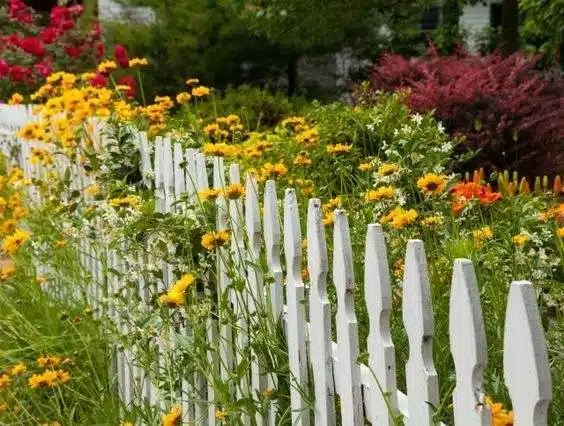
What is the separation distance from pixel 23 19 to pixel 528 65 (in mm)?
6925

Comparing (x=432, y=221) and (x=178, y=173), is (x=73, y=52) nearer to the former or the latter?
(x=178, y=173)

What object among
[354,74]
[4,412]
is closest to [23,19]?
[354,74]

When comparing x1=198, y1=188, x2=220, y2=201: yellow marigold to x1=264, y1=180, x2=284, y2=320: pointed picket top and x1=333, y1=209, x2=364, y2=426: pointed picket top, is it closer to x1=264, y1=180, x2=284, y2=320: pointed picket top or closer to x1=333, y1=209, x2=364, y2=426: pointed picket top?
x1=264, y1=180, x2=284, y2=320: pointed picket top

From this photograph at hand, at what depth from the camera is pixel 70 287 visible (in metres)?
4.79

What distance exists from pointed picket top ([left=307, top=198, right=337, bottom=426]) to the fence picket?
355 mm

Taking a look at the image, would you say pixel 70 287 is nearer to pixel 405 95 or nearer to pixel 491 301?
pixel 491 301

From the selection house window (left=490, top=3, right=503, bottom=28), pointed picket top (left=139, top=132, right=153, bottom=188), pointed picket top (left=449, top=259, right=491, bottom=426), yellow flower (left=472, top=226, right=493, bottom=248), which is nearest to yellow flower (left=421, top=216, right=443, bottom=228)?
yellow flower (left=472, top=226, right=493, bottom=248)

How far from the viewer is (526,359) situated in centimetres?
160

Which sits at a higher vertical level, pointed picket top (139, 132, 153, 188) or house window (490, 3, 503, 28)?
house window (490, 3, 503, 28)

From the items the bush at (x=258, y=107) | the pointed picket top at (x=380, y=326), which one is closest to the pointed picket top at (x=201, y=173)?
the pointed picket top at (x=380, y=326)

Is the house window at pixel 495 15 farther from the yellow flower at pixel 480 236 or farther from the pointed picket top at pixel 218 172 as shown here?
the yellow flower at pixel 480 236

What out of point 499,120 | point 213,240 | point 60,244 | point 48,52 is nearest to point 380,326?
point 213,240

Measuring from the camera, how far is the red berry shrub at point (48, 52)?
10906 millimetres

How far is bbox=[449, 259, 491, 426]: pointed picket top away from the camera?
175 centimetres
